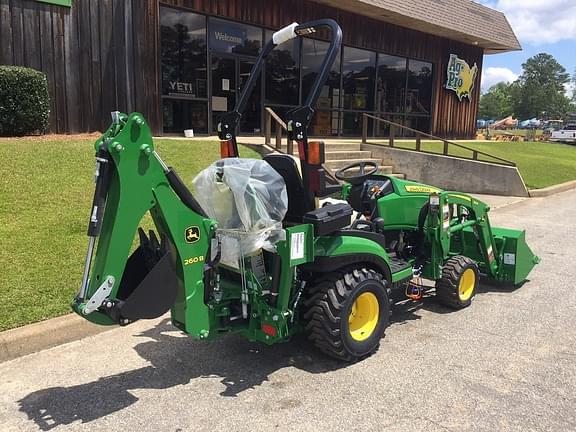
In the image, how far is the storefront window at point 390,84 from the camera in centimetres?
1962

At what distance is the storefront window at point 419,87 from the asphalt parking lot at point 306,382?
17298mm

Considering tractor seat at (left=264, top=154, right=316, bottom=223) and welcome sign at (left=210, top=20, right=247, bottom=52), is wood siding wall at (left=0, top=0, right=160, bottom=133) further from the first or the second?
tractor seat at (left=264, top=154, right=316, bottom=223)

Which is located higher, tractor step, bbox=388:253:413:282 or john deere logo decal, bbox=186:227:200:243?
john deere logo decal, bbox=186:227:200:243

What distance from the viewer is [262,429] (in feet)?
9.98

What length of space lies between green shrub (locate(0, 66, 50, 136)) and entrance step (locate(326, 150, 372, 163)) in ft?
21.4

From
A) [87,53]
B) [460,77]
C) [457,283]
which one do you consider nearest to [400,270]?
[457,283]

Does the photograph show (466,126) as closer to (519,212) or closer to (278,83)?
(278,83)

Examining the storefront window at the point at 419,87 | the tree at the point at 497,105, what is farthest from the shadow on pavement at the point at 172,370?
the tree at the point at 497,105

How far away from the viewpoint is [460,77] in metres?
22.8

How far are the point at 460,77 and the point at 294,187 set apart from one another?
2138 centimetres

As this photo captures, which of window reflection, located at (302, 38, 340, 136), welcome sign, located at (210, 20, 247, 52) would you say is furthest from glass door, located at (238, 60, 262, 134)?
window reflection, located at (302, 38, 340, 136)

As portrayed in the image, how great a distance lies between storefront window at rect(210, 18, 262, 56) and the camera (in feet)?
45.6

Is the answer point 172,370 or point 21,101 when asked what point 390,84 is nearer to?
point 21,101

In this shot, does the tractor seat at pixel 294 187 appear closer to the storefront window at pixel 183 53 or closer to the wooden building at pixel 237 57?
the wooden building at pixel 237 57
